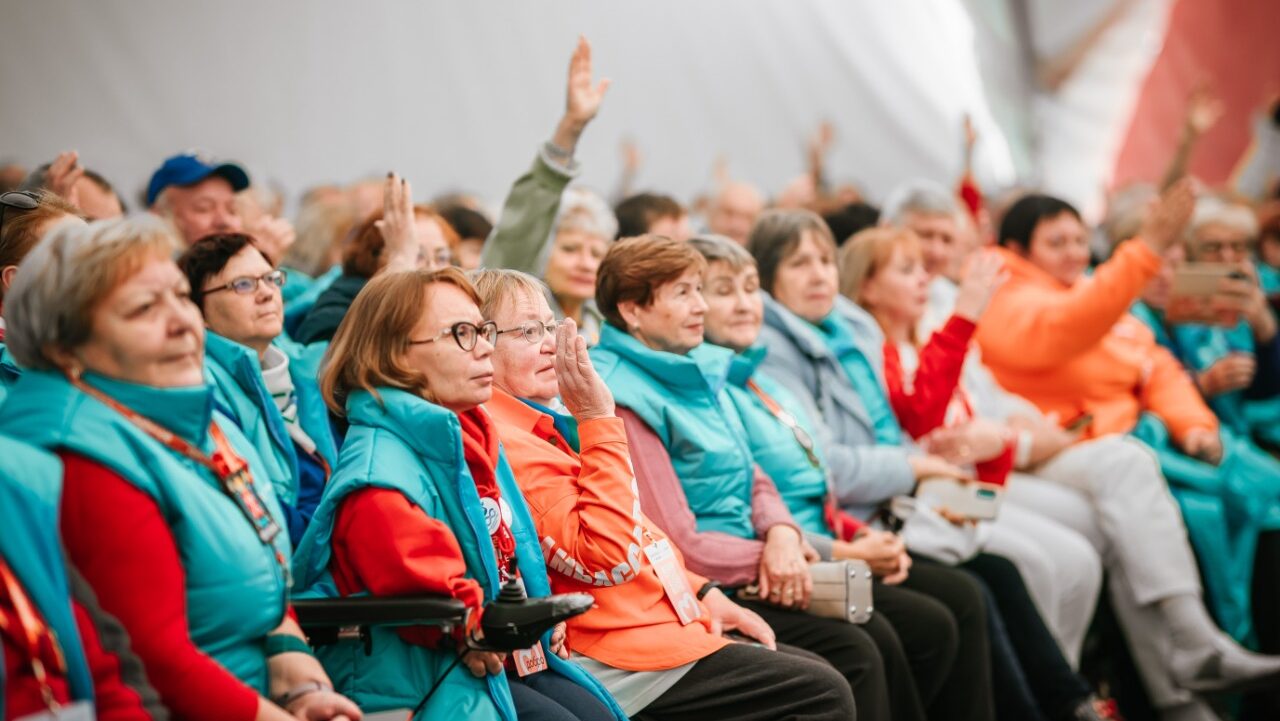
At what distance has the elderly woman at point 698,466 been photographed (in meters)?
2.90

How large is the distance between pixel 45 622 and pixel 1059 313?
12.0ft

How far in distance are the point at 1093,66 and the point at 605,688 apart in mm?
8392

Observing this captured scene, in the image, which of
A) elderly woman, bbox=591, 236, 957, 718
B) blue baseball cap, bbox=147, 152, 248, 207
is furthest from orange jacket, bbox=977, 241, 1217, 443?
blue baseball cap, bbox=147, 152, 248, 207

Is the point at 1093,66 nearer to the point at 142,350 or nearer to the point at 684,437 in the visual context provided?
the point at 684,437

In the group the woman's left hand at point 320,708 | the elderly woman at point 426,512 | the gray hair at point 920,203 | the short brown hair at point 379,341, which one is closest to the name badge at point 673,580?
the elderly woman at point 426,512

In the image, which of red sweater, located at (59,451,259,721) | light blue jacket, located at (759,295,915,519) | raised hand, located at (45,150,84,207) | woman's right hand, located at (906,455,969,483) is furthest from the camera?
woman's right hand, located at (906,455,969,483)

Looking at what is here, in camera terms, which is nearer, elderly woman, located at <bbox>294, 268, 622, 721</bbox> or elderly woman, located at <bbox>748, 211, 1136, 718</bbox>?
elderly woman, located at <bbox>294, 268, 622, 721</bbox>

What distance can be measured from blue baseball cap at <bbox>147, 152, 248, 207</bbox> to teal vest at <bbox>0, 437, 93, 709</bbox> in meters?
2.22

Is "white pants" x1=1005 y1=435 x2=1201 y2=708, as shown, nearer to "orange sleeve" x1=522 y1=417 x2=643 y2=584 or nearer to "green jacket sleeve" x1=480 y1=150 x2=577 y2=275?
"green jacket sleeve" x1=480 y1=150 x2=577 y2=275

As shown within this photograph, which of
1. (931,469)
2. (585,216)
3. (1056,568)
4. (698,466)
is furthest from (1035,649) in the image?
(585,216)

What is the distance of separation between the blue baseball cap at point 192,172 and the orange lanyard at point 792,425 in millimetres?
1574

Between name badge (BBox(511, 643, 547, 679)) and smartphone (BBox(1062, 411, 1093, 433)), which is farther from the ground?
name badge (BBox(511, 643, 547, 679))

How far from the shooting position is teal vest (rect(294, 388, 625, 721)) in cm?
Result: 208

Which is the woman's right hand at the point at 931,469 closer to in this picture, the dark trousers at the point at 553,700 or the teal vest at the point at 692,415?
the teal vest at the point at 692,415
